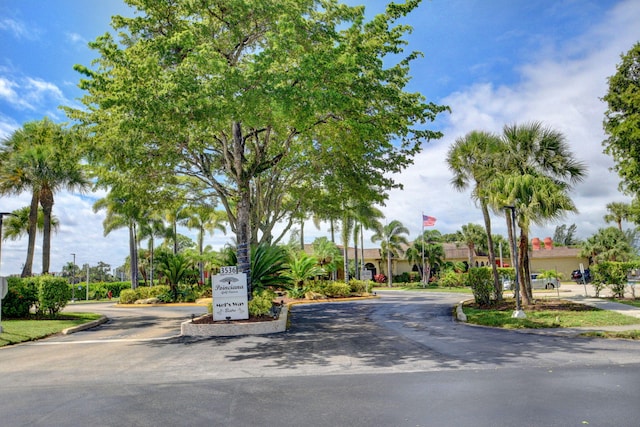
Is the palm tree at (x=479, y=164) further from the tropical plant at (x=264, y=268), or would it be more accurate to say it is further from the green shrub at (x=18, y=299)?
the green shrub at (x=18, y=299)

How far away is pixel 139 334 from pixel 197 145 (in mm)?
7808

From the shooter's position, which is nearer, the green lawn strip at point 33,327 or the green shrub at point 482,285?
the green lawn strip at point 33,327

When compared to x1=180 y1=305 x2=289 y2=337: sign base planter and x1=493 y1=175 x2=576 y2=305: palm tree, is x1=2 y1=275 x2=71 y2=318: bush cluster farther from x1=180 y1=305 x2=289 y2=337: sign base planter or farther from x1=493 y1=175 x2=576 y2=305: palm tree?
x1=493 y1=175 x2=576 y2=305: palm tree

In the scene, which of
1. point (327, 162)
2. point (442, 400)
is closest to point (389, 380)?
point (442, 400)

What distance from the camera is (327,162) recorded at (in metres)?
19.5

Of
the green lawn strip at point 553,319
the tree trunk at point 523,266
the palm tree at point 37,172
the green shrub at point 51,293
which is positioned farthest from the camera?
the palm tree at point 37,172

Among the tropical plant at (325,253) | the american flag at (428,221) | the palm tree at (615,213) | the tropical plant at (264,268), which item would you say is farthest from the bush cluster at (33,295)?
the palm tree at (615,213)

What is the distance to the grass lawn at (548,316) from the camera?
13.4m

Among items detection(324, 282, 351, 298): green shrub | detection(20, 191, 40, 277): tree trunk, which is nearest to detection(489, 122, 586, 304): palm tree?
A: detection(324, 282, 351, 298): green shrub

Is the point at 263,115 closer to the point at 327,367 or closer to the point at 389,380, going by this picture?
the point at 327,367

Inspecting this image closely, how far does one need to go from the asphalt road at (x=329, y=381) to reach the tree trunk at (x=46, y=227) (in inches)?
450

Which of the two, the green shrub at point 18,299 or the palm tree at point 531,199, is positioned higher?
the palm tree at point 531,199

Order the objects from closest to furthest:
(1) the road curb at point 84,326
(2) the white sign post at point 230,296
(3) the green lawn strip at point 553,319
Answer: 1. (3) the green lawn strip at point 553,319
2. (2) the white sign post at point 230,296
3. (1) the road curb at point 84,326

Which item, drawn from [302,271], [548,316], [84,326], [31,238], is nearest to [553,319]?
→ [548,316]
